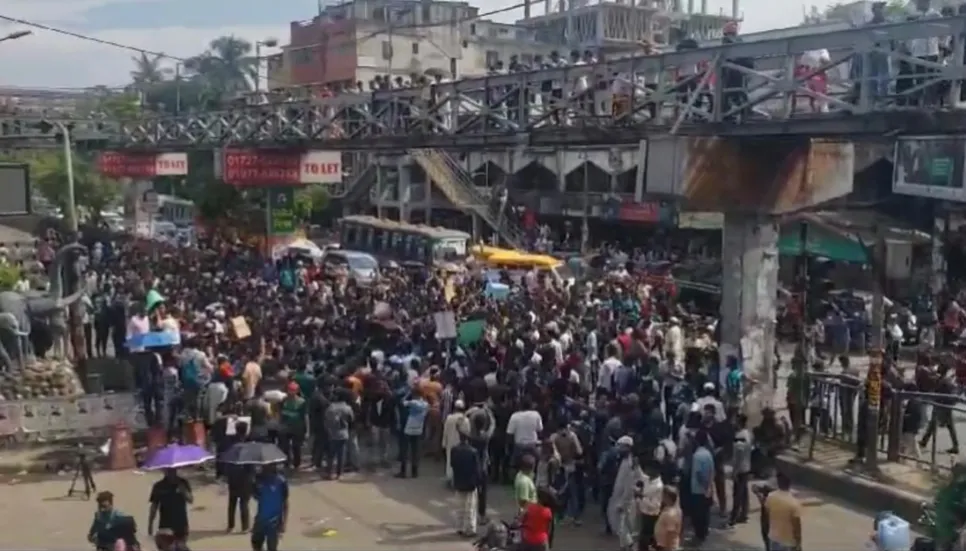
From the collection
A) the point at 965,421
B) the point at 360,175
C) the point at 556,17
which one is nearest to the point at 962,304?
the point at 965,421

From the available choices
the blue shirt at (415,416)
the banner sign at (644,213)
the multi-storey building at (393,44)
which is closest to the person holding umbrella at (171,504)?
the blue shirt at (415,416)

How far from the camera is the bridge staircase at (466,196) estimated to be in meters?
45.7

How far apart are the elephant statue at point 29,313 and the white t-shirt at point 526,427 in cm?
905

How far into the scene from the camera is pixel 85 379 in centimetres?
1947

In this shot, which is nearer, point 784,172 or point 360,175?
point 784,172

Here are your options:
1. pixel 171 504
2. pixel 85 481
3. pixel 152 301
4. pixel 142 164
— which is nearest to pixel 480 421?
pixel 171 504

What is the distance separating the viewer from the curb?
13.0 m

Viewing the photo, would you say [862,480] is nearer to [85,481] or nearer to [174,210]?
[85,481]

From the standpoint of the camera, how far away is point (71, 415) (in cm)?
1672

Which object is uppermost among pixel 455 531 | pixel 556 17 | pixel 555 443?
pixel 556 17

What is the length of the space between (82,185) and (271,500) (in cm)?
4614

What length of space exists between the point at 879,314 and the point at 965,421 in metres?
2.98

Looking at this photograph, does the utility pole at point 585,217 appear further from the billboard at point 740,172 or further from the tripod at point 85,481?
the tripod at point 85,481

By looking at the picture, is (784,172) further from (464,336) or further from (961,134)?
(464,336)
